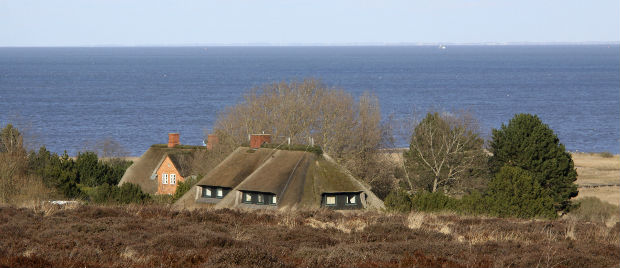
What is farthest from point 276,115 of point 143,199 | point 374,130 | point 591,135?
point 591,135

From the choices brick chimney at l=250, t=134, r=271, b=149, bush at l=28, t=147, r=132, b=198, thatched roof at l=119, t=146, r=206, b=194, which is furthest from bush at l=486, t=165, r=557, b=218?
bush at l=28, t=147, r=132, b=198

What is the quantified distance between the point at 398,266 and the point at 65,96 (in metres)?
158

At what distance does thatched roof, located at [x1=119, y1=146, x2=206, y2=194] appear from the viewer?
48.7 metres

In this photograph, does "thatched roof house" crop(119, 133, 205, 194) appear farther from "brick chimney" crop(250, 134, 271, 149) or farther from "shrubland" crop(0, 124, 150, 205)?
"brick chimney" crop(250, 134, 271, 149)

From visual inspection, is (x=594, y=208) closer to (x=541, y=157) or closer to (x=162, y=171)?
(x=541, y=157)

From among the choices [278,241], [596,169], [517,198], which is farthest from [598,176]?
[278,241]

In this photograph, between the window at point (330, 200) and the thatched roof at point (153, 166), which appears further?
the thatched roof at point (153, 166)

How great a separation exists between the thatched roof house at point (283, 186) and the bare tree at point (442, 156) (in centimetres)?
1412

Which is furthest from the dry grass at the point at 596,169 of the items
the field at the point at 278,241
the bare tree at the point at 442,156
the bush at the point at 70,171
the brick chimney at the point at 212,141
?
the field at the point at 278,241

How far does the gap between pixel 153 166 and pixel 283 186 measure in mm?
19365

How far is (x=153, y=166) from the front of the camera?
163ft

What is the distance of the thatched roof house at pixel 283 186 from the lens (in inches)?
1273

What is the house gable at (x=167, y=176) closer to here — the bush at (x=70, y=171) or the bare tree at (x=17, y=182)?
the bush at (x=70, y=171)

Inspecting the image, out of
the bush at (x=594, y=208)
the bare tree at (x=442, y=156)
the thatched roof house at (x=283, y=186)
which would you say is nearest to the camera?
the thatched roof house at (x=283, y=186)
